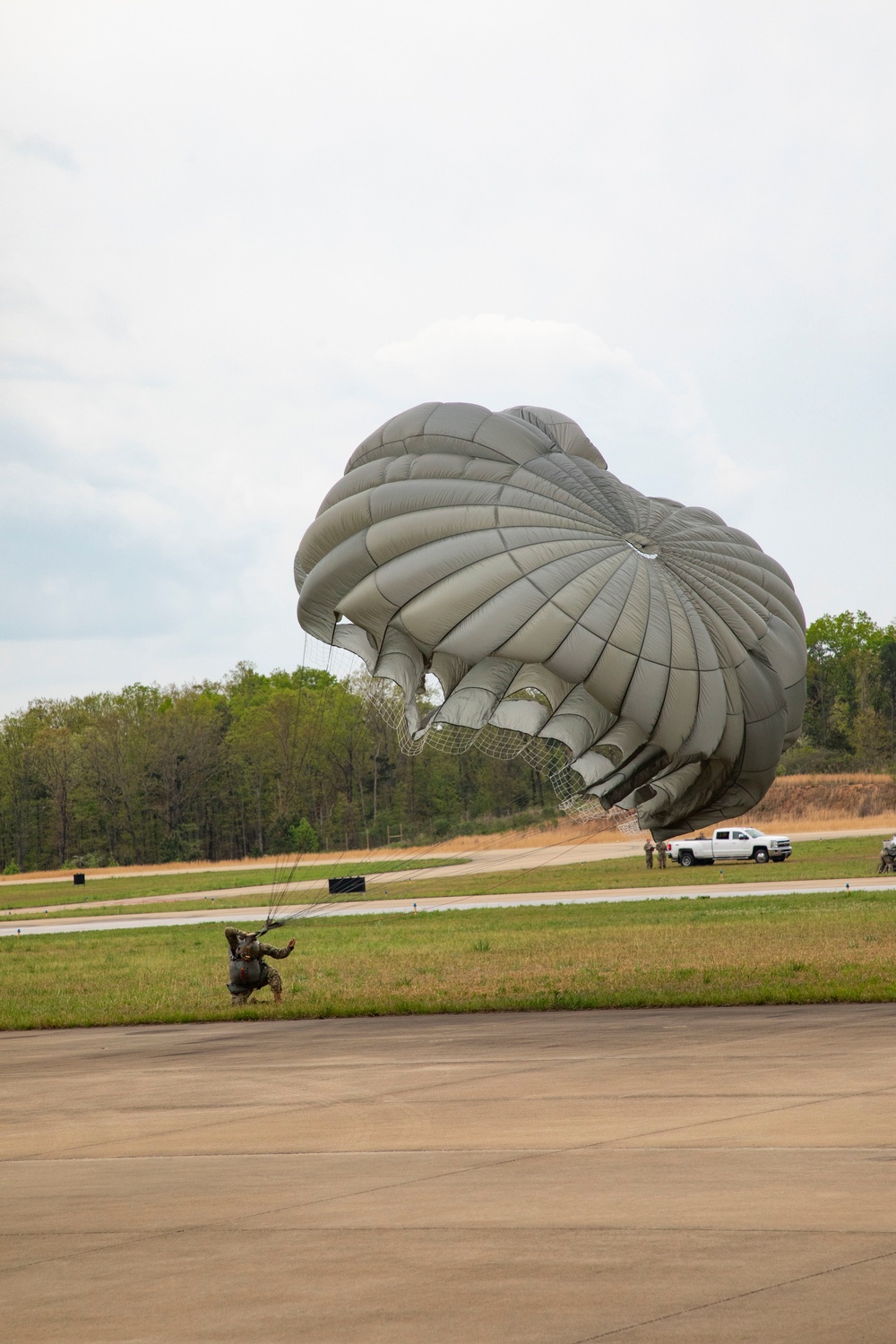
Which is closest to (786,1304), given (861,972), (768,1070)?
(768,1070)

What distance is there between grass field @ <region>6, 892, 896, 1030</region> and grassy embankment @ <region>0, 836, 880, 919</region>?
6.60 m

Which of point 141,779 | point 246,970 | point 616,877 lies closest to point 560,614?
point 246,970

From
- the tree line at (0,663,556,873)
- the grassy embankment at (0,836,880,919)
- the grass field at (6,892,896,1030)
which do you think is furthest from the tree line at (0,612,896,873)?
the grass field at (6,892,896,1030)

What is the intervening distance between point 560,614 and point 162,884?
42706 millimetres

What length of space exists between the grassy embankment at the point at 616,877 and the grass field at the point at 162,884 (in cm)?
44

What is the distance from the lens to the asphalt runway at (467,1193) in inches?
185

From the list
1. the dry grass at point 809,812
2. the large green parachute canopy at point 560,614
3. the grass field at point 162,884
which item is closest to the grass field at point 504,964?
the large green parachute canopy at point 560,614

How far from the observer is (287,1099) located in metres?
9.44

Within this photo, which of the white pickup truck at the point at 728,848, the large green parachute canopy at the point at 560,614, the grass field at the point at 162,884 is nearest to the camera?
the large green parachute canopy at the point at 560,614

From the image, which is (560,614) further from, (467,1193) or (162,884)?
(162,884)

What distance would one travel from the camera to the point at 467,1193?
254 inches

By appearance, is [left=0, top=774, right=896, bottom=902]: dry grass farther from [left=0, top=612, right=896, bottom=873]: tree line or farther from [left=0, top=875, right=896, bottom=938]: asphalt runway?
[left=0, top=875, right=896, bottom=938]: asphalt runway

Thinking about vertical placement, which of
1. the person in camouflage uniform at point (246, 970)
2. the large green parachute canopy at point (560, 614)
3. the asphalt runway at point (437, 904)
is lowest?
the asphalt runway at point (437, 904)

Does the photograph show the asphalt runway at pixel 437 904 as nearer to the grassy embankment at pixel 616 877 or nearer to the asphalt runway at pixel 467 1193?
the grassy embankment at pixel 616 877
